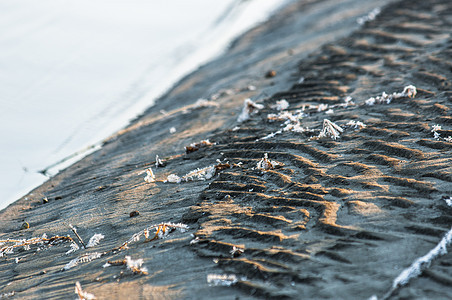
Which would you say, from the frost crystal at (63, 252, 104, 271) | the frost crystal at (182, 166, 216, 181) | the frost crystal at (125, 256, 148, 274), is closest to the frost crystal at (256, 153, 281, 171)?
the frost crystal at (182, 166, 216, 181)

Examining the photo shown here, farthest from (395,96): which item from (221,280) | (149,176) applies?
(221,280)

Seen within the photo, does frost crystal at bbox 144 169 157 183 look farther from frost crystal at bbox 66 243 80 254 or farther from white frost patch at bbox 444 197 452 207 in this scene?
white frost patch at bbox 444 197 452 207

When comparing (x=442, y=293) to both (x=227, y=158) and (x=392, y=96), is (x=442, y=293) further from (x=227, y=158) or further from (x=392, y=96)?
(x=392, y=96)

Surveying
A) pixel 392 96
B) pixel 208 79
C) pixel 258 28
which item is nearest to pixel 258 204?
pixel 392 96

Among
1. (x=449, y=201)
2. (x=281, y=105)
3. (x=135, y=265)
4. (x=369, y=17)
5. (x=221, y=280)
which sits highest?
(x=369, y=17)

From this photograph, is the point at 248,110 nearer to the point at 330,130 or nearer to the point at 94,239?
the point at 330,130

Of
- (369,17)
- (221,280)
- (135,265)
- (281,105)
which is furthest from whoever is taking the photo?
(369,17)

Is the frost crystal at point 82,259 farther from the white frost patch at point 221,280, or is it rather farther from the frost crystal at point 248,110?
the frost crystal at point 248,110
